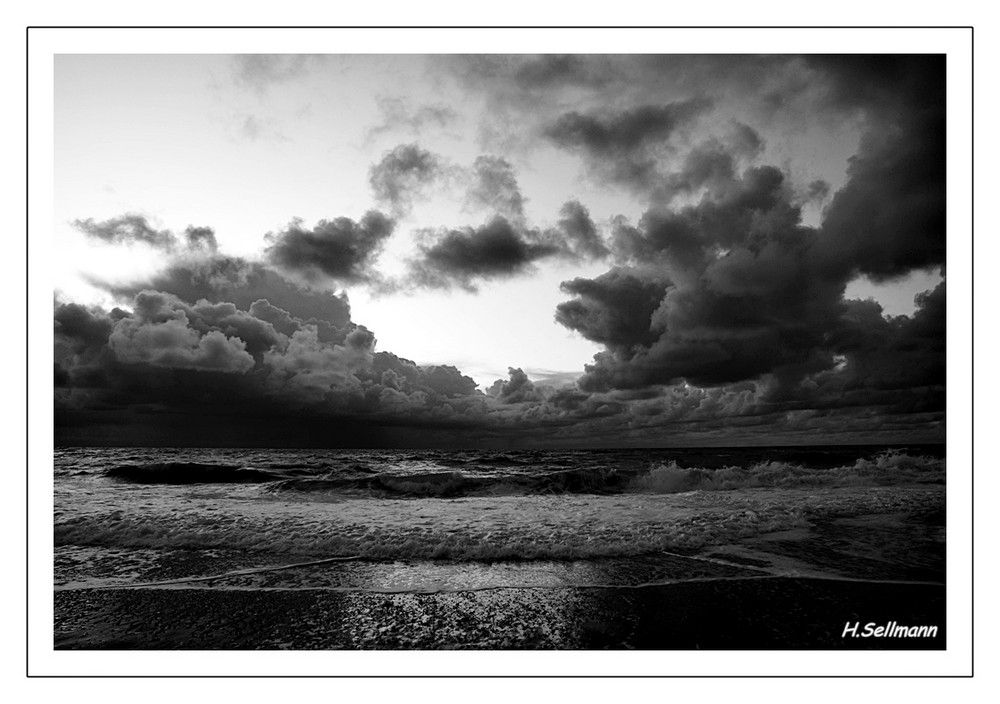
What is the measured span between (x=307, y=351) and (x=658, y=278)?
20.7 ft

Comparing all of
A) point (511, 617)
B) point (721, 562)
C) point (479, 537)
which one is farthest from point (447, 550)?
point (721, 562)

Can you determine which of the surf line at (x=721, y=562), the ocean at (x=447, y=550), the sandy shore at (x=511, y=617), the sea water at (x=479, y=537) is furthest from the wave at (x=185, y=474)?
the surf line at (x=721, y=562)

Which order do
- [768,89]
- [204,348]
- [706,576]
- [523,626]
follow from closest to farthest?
[523,626] → [706,576] → [768,89] → [204,348]

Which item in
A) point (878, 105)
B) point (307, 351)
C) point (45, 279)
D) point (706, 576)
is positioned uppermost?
point (878, 105)

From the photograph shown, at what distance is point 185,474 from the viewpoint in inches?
494

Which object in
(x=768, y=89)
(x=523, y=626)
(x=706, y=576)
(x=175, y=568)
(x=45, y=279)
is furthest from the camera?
(x=768, y=89)

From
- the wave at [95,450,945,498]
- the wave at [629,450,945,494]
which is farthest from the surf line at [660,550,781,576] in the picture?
the wave at [629,450,945,494]

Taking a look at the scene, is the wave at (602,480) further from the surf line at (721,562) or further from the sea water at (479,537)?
the surf line at (721,562)

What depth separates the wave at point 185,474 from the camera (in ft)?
38.2

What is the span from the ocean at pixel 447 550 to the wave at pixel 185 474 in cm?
241

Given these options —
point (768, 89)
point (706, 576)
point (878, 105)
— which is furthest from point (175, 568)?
point (878, 105)

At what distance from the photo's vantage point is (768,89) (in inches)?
200
